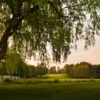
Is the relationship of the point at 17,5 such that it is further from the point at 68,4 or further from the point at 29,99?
the point at 29,99

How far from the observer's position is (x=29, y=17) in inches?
985

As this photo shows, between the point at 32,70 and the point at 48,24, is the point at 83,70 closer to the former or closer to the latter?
the point at 32,70

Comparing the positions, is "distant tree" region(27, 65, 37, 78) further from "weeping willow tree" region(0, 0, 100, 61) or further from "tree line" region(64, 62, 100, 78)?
"weeping willow tree" region(0, 0, 100, 61)

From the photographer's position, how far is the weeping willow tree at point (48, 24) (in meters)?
24.0

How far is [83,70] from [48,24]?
54400 mm

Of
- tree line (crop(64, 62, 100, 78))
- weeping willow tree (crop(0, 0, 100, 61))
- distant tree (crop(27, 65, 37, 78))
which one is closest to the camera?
weeping willow tree (crop(0, 0, 100, 61))

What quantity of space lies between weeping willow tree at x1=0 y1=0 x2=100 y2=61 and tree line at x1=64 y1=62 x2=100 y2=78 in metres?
52.4

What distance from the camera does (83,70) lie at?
78062mm

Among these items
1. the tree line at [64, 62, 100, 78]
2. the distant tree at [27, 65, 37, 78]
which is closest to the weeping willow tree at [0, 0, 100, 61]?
the distant tree at [27, 65, 37, 78]

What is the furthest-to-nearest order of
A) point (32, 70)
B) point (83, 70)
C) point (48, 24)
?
point (83, 70)
point (32, 70)
point (48, 24)

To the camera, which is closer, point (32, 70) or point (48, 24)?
point (48, 24)

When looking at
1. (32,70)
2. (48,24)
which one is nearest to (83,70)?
(32,70)

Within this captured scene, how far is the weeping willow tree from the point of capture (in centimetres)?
2402

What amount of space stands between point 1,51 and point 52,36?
13.3ft
